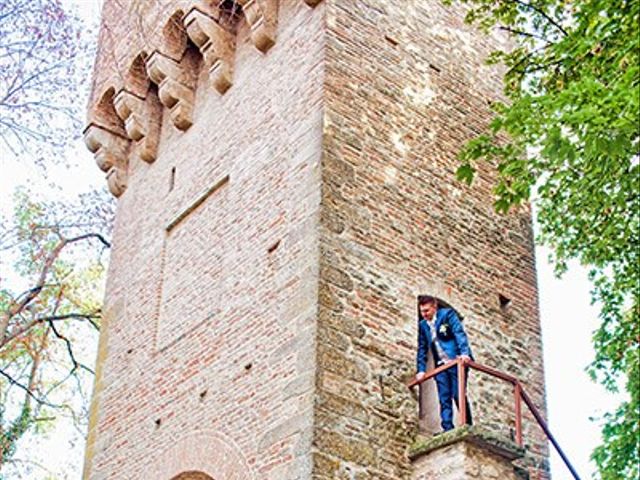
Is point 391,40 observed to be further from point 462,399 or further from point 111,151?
point 111,151

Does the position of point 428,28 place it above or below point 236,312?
above

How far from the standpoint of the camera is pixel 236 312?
977 centimetres

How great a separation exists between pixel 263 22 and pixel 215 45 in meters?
0.91

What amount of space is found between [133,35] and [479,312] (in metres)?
6.59

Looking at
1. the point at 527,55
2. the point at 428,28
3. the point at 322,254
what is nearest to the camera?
the point at 322,254

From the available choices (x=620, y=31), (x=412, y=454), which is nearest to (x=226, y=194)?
(x=412, y=454)

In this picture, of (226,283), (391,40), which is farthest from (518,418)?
(391,40)

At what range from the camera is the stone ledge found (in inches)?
314

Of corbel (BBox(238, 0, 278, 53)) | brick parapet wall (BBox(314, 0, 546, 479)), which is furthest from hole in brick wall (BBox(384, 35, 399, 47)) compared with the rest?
corbel (BBox(238, 0, 278, 53))

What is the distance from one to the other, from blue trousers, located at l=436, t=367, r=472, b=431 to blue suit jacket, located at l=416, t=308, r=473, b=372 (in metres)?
0.19

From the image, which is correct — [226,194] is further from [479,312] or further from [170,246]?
[479,312]

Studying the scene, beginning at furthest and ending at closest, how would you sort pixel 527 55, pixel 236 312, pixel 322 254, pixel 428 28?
1. pixel 428 28
2. pixel 527 55
3. pixel 236 312
4. pixel 322 254

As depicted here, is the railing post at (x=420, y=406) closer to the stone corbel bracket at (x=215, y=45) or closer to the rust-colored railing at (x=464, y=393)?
the rust-colored railing at (x=464, y=393)

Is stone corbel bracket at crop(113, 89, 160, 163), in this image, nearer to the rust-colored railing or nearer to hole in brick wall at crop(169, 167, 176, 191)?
hole in brick wall at crop(169, 167, 176, 191)
